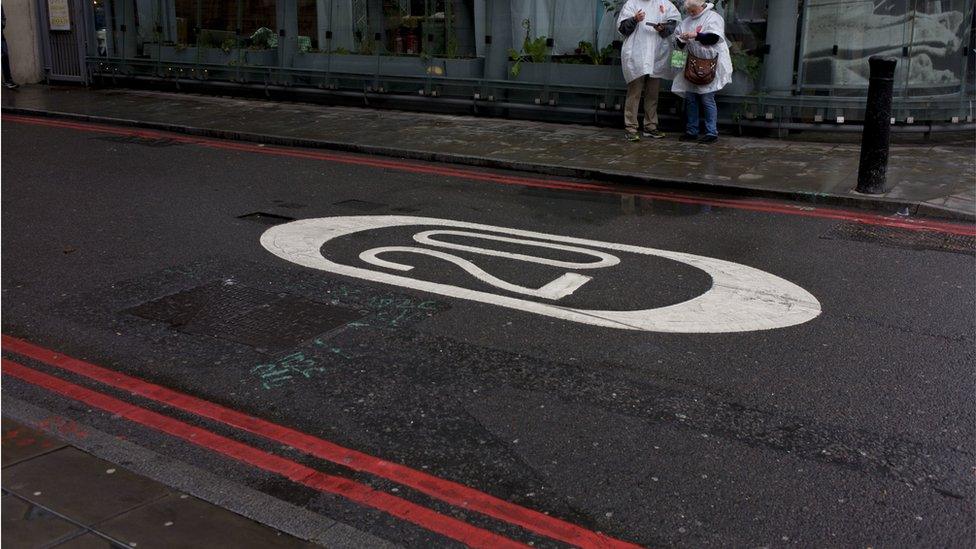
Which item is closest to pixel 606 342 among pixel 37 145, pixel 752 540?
pixel 752 540

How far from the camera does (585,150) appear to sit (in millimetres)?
12031

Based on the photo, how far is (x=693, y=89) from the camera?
40.6 ft

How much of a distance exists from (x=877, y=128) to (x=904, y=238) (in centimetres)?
173

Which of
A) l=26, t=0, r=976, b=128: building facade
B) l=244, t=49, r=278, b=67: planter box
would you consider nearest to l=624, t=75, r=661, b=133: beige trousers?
l=26, t=0, r=976, b=128: building facade

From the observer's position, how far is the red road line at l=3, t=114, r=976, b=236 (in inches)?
338

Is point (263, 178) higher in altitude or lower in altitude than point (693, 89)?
lower

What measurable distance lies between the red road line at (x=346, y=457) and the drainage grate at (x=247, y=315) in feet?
2.31

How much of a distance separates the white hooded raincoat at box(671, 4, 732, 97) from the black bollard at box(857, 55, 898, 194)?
3.04 meters

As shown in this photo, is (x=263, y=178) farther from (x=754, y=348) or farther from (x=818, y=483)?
(x=818, y=483)

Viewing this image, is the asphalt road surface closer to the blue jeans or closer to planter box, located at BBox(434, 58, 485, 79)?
the blue jeans

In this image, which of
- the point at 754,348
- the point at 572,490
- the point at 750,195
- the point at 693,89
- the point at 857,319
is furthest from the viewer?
the point at 693,89

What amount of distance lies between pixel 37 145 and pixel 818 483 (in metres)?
11.9

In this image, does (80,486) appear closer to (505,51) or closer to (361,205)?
(361,205)

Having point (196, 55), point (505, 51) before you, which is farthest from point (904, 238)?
point (196, 55)
